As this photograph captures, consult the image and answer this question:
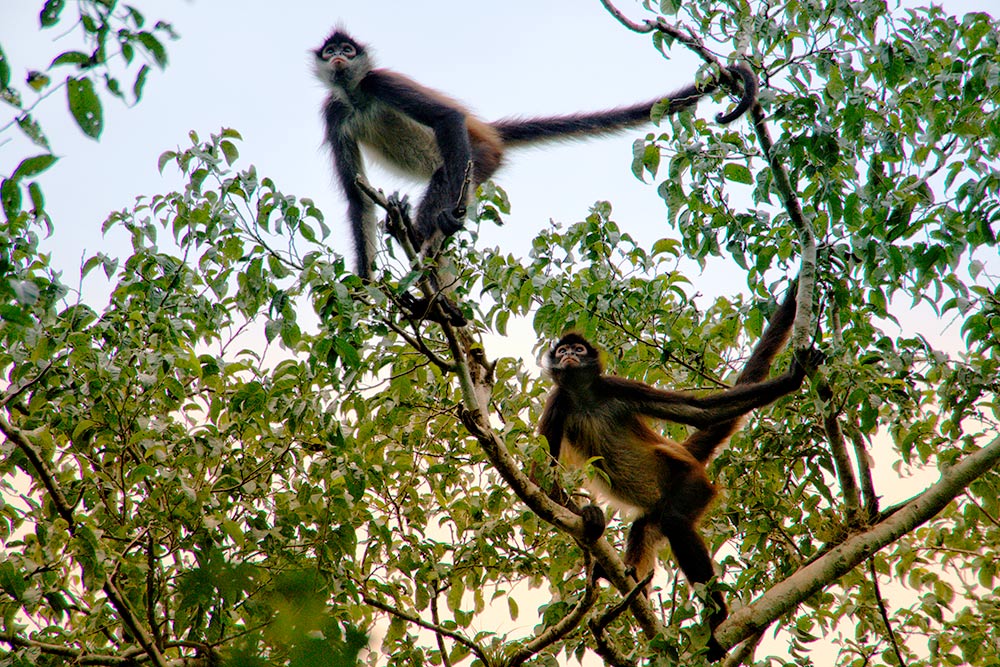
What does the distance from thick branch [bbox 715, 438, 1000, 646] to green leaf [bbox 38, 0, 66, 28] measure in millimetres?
3359

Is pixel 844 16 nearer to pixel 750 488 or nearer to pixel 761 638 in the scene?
pixel 750 488

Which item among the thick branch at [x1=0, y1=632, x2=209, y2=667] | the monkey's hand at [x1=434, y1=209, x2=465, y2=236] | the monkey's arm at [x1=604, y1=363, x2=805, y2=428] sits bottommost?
the thick branch at [x1=0, y1=632, x2=209, y2=667]

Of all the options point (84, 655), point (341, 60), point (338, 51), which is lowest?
point (84, 655)

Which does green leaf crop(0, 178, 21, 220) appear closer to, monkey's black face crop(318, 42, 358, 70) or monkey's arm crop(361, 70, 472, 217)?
monkey's arm crop(361, 70, 472, 217)

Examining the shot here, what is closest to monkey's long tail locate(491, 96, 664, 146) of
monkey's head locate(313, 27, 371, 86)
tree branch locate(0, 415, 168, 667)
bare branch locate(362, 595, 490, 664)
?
monkey's head locate(313, 27, 371, 86)

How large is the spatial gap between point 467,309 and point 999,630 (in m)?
3.08

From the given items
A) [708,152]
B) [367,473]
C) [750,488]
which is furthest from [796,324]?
[367,473]

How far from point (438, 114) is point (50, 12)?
16.5 ft

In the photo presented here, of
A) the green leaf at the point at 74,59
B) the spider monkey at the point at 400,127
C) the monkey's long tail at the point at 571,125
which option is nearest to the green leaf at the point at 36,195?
the green leaf at the point at 74,59

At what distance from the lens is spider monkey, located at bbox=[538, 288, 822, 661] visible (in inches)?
191

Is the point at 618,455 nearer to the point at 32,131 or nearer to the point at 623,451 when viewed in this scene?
the point at 623,451

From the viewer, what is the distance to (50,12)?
1898 mm

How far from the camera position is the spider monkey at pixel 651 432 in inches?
191

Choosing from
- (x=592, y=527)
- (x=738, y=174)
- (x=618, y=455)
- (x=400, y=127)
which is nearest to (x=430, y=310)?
(x=592, y=527)
